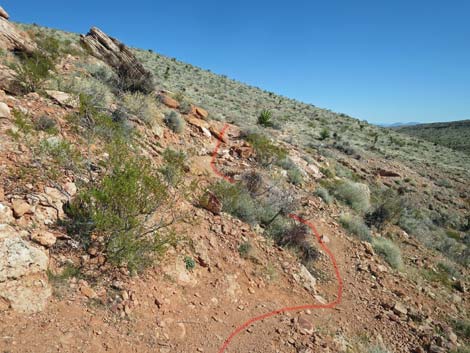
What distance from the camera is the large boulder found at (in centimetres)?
283

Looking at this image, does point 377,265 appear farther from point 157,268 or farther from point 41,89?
point 41,89

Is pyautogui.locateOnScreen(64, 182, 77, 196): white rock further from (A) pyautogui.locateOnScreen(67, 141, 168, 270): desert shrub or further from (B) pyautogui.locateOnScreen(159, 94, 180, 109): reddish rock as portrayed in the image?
(B) pyautogui.locateOnScreen(159, 94, 180, 109): reddish rock

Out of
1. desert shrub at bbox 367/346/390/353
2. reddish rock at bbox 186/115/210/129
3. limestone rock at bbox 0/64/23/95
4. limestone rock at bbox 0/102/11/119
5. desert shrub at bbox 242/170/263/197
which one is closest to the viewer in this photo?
desert shrub at bbox 367/346/390/353

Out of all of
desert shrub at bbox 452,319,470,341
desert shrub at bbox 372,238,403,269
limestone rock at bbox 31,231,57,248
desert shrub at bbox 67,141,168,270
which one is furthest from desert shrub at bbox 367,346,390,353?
limestone rock at bbox 31,231,57,248

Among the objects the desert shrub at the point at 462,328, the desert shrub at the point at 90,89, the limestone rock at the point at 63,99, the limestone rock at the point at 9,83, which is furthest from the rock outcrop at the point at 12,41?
the desert shrub at the point at 462,328

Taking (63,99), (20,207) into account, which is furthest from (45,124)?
(20,207)

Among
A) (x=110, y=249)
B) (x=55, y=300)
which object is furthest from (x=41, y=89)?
(x=55, y=300)

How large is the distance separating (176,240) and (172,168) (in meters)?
1.81

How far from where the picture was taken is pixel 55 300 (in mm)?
3076

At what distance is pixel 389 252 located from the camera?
23.1ft

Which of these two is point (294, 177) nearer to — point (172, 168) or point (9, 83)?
point (172, 168)

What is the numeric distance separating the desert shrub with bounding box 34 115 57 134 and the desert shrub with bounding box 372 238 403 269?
24.3 ft

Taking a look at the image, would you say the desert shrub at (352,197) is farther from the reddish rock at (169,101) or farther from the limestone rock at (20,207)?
the limestone rock at (20,207)

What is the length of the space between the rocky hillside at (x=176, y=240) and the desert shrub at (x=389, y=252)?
30 millimetres
